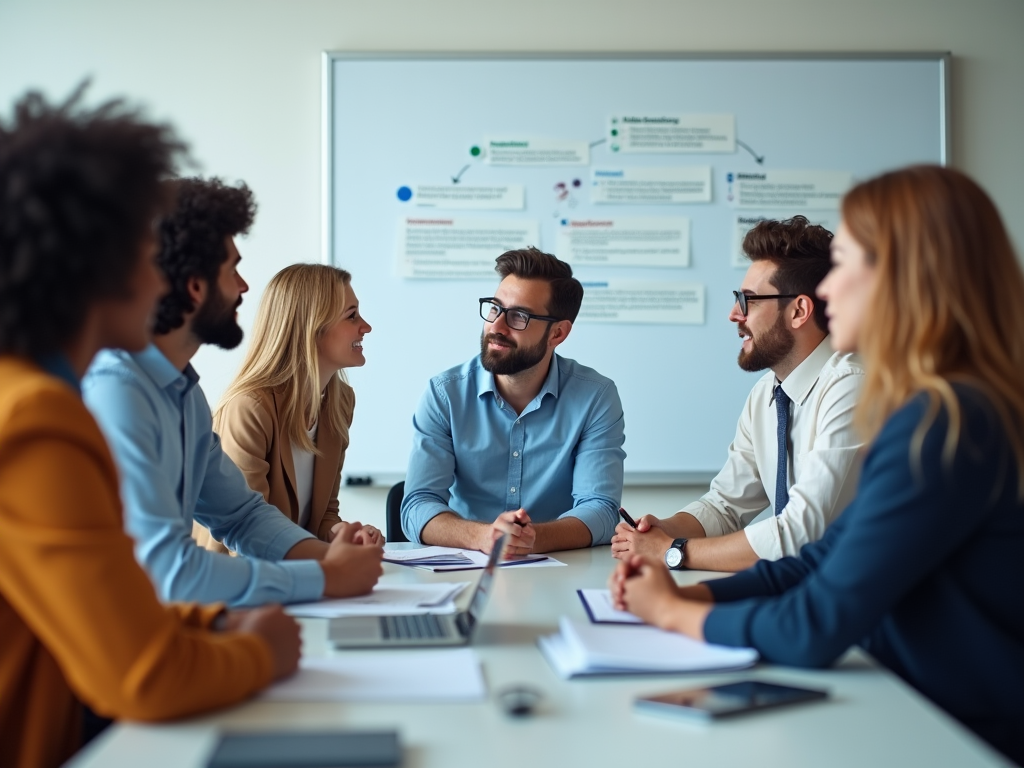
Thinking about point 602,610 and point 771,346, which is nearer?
point 602,610

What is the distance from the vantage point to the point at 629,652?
Answer: 4.44 feet

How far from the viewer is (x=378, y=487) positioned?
12.1ft

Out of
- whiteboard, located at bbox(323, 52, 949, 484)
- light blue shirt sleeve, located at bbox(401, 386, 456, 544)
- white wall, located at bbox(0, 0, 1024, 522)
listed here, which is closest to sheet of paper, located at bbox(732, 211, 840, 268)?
whiteboard, located at bbox(323, 52, 949, 484)

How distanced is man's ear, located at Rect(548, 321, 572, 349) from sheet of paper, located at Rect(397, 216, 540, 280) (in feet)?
2.11

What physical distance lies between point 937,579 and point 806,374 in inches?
50.1

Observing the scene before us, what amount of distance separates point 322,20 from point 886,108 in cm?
221

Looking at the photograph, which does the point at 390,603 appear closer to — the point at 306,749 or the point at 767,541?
the point at 306,749

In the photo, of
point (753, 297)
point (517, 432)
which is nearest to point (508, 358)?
point (517, 432)

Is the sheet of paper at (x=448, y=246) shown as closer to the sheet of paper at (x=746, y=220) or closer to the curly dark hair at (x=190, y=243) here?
the sheet of paper at (x=746, y=220)

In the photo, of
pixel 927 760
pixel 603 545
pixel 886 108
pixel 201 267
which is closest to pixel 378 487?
pixel 603 545

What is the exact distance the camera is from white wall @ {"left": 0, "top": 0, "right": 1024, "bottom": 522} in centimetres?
363

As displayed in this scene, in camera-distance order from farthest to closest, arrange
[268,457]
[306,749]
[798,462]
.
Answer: [268,457] → [798,462] → [306,749]

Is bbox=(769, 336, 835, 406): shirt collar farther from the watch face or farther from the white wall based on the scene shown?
the white wall

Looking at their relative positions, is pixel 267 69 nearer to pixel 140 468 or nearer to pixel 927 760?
pixel 140 468
